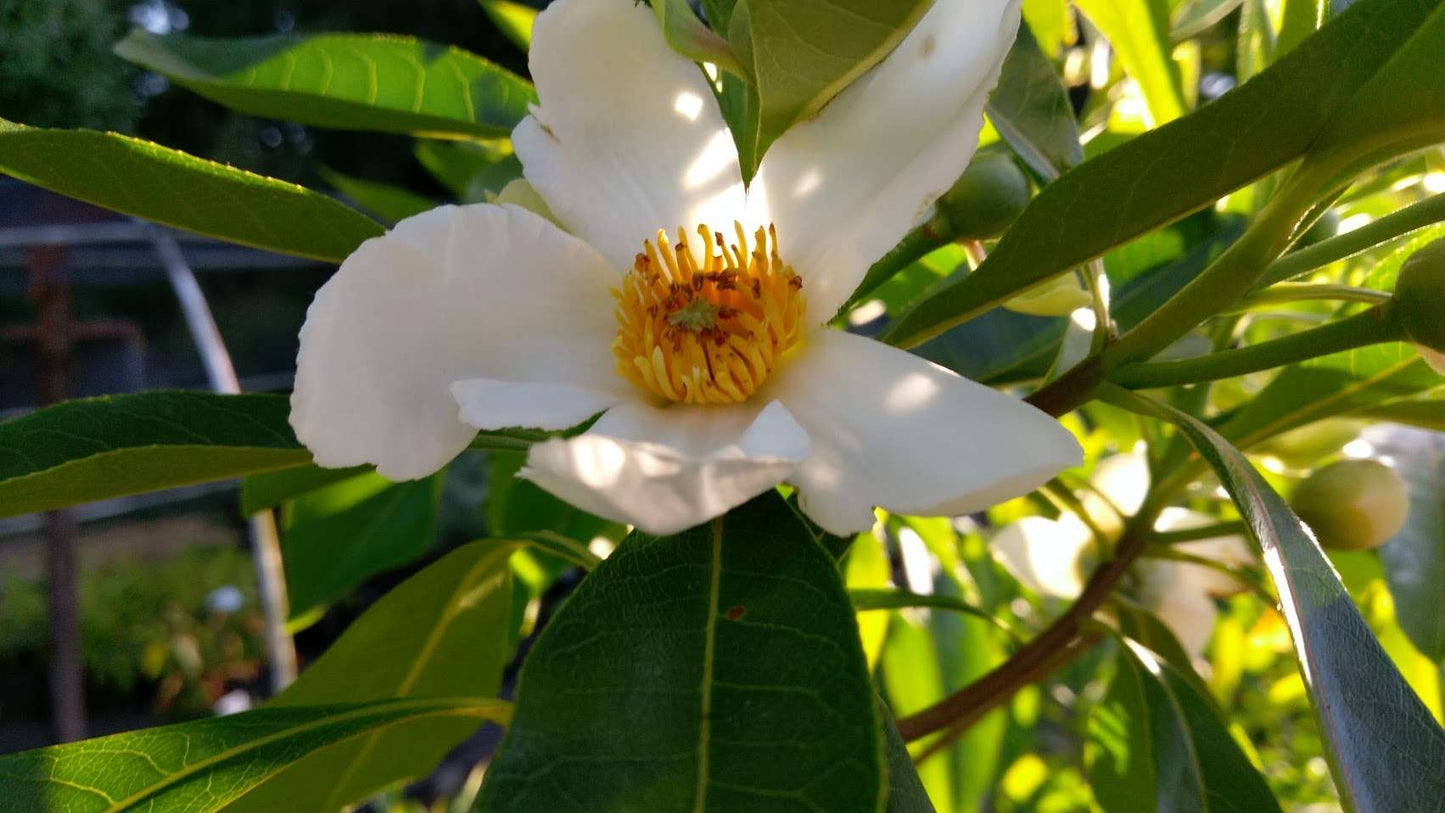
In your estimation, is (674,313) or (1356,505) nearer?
(674,313)

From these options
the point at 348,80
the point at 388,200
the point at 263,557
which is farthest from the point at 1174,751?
the point at 263,557

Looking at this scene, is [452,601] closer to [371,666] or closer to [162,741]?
[371,666]

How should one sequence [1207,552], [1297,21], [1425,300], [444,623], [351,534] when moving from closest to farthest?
[1425,300]
[1297,21]
[444,623]
[1207,552]
[351,534]

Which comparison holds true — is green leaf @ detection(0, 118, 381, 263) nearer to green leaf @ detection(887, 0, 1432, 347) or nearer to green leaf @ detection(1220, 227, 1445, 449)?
green leaf @ detection(887, 0, 1432, 347)

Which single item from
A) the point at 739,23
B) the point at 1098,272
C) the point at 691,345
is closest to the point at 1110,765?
the point at 1098,272

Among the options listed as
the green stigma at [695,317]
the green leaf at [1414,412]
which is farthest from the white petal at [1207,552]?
the green stigma at [695,317]

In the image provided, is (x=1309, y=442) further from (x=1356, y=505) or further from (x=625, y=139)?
(x=625, y=139)

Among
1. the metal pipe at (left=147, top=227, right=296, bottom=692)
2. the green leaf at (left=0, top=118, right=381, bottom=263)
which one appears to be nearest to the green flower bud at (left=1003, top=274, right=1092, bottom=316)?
the green leaf at (left=0, top=118, right=381, bottom=263)
